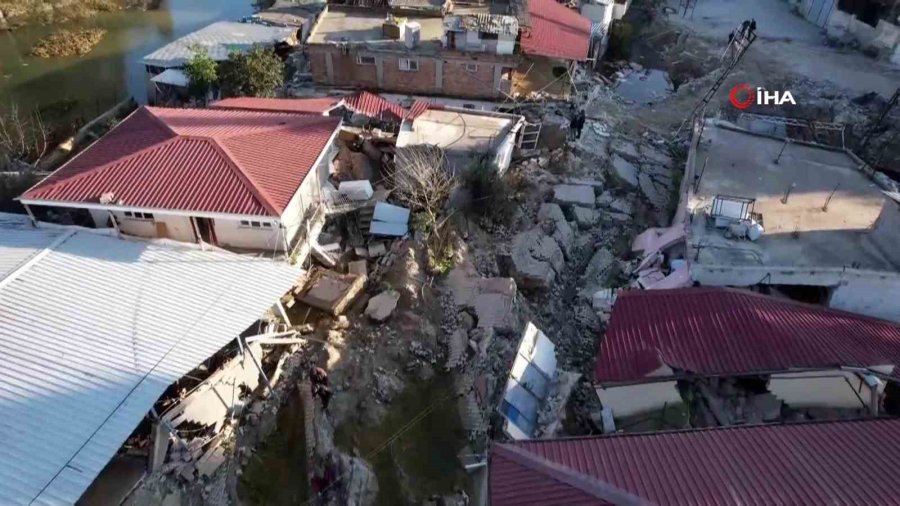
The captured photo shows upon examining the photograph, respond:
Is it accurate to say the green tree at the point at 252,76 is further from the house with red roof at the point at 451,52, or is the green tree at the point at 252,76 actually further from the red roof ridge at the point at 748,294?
the red roof ridge at the point at 748,294

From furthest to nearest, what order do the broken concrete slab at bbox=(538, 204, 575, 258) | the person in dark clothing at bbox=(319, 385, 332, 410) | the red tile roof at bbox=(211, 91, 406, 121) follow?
the red tile roof at bbox=(211, 91, 406, 121) → the broken concrete slab at bbox=(538, 204, 575, 258) → the person in dark clothing at bbox=(319, 385, 332, 410)

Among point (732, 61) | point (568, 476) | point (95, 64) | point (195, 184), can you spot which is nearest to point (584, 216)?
point (195, 184)

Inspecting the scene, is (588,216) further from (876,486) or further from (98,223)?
(98,223)

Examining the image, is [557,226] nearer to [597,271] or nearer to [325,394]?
[597,271]

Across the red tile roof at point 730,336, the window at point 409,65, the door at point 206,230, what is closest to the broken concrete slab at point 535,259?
the red tile roof at point 730,336

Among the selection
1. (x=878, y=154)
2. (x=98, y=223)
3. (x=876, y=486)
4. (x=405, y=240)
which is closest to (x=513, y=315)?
(x=405, y=240)

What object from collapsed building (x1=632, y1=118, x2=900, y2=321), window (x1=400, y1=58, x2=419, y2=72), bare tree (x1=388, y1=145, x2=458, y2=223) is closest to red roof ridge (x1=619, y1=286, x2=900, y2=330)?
collapsed building (x1=632, y1=118, x2=900, y2=321)

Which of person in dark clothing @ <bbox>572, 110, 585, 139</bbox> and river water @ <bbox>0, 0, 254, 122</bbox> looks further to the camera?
river water @ <bbox>0, 0, 254, 122</bbox>

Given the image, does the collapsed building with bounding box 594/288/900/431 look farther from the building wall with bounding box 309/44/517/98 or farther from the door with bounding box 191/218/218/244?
the building wall with bounding box 309/44/517/98
